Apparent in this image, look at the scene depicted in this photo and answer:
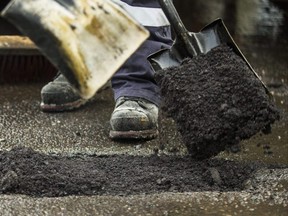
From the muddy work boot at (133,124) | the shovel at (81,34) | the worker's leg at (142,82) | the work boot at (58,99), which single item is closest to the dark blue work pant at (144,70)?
the worker's leg at (142,82)

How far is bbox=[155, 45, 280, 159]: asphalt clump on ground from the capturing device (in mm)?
2252

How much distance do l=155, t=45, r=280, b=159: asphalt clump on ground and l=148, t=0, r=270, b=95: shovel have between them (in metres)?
0.06

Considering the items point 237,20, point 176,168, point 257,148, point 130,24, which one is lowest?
point 237,20

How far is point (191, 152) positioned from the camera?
7.89ft

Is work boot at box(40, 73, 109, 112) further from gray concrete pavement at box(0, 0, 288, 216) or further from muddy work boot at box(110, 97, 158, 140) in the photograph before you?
muddy work boot at box(110, 97, 158, 140)

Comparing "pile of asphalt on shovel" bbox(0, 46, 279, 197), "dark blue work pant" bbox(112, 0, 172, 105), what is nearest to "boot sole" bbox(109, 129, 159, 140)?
"dark blue work pant" bbox(112, 0, 172, 105)

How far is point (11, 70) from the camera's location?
3678mm

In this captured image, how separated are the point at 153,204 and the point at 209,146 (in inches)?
13.2

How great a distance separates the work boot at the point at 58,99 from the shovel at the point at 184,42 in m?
0.84

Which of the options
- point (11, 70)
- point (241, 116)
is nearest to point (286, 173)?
point (241, 116)

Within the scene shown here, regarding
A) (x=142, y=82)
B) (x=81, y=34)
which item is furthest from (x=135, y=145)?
(x=81, y=34)

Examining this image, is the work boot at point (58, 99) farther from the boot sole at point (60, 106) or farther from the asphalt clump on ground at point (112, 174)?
the asphalt clump on ground at point (112, 174)

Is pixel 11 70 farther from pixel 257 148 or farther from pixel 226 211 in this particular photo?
pixel 226 211

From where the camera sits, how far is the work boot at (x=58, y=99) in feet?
10.5
